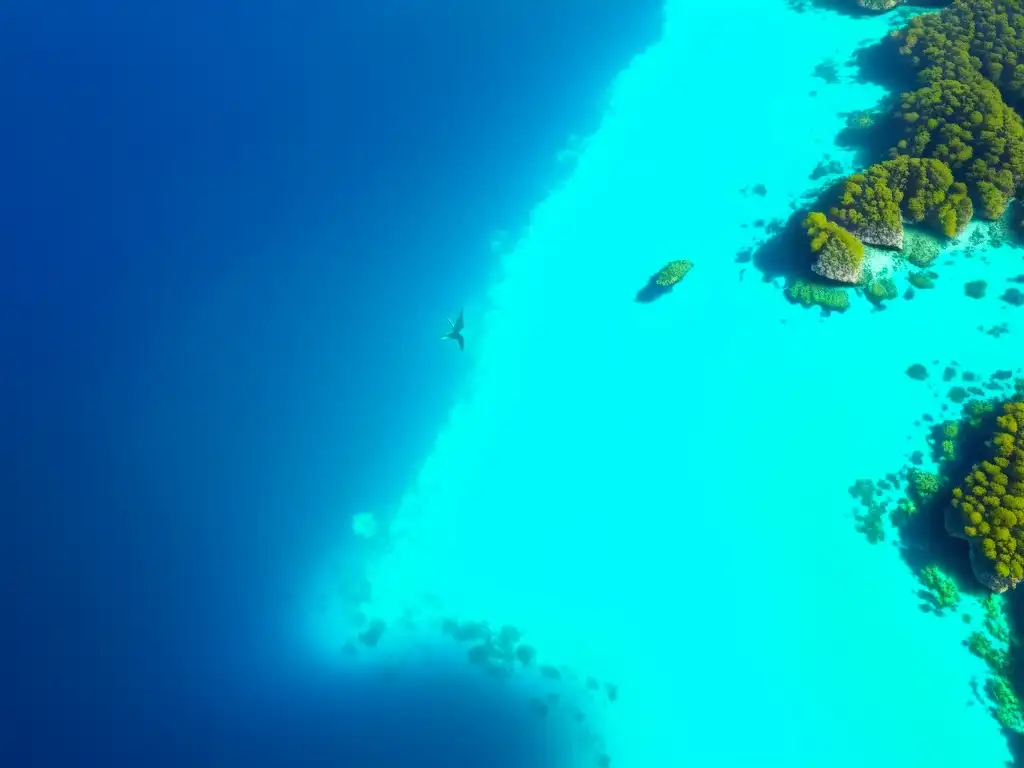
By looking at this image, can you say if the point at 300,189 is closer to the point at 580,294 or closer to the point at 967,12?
the point at 580,294

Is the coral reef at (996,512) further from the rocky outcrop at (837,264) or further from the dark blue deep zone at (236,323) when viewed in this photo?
the dark blue deep zone at (236,323)

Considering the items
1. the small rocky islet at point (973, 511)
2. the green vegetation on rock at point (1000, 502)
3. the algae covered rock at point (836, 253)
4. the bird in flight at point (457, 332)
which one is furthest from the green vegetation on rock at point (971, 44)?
the bird in flight at point (457, 332)

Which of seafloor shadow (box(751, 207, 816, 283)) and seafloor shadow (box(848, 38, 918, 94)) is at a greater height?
seafloor shadow (box(848, 38, 918, 94))

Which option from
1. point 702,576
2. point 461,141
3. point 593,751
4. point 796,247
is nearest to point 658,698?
point 593,751

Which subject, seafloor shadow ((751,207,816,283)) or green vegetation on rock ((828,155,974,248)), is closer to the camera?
green vegetation on rock ((828,155,974,248))

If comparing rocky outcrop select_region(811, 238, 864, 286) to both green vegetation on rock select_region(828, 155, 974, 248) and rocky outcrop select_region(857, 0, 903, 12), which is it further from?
rocky outcrop select_region(857, 0, 903, 12)

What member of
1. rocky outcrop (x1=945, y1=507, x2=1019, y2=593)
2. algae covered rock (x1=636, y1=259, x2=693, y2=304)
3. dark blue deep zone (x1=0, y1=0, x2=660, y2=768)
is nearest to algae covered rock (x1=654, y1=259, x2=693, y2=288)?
algae covered rock (x1=636, y1=259, x2=693, y2=304)

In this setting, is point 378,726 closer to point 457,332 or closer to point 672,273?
point 457,332
